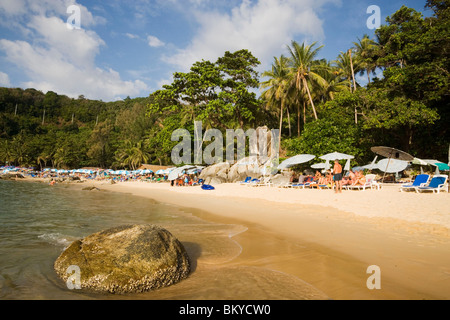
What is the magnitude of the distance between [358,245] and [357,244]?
0.22 feet

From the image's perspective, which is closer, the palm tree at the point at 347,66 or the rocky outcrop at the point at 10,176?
the palm tree at the point at 347,66

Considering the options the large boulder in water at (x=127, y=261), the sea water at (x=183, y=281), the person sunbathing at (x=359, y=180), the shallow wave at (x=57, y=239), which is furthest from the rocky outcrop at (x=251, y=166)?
the large boulder in water at (x=127, y=261)

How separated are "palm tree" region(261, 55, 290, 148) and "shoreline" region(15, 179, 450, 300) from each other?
Answer: 20.6m

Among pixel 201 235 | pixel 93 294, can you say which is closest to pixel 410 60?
pixel 201 235

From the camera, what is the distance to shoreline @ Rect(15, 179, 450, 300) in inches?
129

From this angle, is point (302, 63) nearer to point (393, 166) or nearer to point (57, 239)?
point (393, 166)

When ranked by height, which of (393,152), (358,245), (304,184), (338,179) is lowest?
(358,245)

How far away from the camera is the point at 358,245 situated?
16.0 feet

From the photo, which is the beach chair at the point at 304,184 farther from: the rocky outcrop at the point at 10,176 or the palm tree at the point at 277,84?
the rocky outcrop at the point at 10,176

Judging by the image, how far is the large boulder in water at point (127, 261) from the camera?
3.40 m

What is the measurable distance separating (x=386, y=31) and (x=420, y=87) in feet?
28.4

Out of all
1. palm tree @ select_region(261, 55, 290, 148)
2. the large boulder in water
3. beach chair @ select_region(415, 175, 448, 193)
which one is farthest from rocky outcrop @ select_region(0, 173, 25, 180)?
beach chair @ select_region(415, 175, 448, 193)

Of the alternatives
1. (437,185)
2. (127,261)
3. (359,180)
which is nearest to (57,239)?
Result: (127,261)
